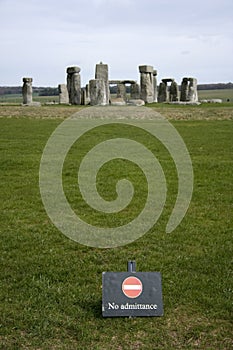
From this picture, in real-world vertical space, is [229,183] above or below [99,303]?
above

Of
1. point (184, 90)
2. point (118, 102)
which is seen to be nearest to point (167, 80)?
point (184, 90)

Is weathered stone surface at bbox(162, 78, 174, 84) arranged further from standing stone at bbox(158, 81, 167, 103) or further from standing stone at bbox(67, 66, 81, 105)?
standing stone at bbox(67, 66, 81, 105)

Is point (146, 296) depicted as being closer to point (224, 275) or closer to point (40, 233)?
point (224, 275)

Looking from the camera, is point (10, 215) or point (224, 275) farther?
point (10, 215)

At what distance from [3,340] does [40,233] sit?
3.00 metres

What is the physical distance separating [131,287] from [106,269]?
4.54ft

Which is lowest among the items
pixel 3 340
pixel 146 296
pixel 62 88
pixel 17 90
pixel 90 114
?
pixel 3 340

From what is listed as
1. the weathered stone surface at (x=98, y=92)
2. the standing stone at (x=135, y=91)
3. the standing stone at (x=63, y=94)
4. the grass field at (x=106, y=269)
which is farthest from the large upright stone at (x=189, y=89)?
the grass field at (x=106, y=269)

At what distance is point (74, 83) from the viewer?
4056cm

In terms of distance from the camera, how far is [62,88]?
41844mm

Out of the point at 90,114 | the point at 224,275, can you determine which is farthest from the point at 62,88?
the point at 224,275

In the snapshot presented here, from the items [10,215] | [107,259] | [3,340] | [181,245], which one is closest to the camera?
[3,340]

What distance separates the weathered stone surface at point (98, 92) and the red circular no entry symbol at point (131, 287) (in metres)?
31.6

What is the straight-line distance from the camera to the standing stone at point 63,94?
41875 millimetres
